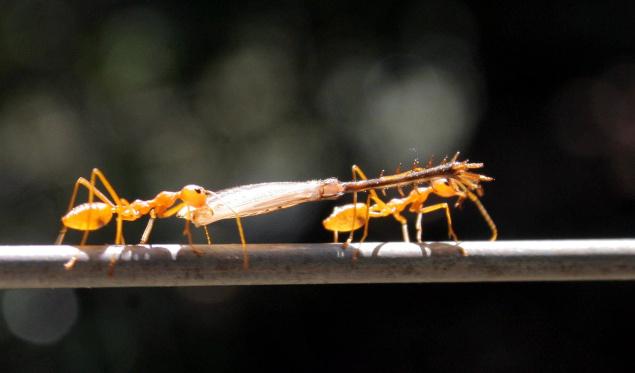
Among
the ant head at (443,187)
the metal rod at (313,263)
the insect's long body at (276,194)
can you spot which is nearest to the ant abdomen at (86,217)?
the insect's long body at (276,194)

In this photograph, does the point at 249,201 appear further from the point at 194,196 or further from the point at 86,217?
the point at 86,217

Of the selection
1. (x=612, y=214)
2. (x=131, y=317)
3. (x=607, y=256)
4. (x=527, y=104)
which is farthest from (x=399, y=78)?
(x=607, y=256)

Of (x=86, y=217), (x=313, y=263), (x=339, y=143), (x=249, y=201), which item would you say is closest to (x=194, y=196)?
(x=249, y=201)

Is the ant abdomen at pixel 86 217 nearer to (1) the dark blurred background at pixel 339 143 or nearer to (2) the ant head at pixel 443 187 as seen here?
(2) the ant head at pixel 443 187

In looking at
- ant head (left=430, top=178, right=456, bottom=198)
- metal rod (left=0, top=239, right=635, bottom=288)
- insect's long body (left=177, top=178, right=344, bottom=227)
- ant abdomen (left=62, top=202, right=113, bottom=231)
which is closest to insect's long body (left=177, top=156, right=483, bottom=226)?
insect's long body (left=177, top=178, right=344, bottom=227)

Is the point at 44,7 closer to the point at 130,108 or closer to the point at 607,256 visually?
the point at 130,108

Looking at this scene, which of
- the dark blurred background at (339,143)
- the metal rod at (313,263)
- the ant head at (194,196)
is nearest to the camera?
the metal rod at (313,263)
